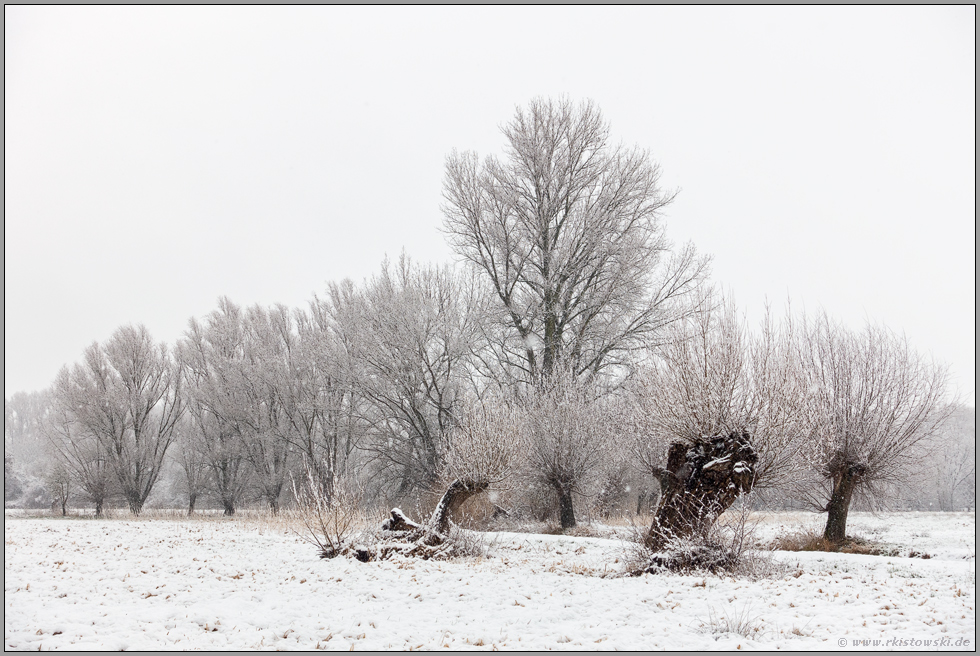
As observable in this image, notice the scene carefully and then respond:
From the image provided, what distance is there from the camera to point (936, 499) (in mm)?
36781

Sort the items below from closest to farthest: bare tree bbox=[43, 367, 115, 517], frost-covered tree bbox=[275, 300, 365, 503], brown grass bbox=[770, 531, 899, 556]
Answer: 1. brown grass bbox=[770, 531, 899, 556]
2. frost-covered tree bbox=[275, 300, 365, 503]
3. bare tree bbox=[43, 367, 115, 517]

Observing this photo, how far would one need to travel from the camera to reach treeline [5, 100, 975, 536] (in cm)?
1052

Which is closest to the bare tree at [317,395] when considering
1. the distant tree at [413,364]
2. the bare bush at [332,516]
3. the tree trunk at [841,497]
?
the distant tree at [413,364]

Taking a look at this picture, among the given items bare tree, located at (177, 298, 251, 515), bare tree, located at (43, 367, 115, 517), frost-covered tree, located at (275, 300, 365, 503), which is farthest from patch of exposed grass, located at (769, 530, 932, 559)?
bare tree, located at (43, 367, 115, 517)

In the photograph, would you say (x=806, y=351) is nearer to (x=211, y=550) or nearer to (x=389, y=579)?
(x=389, y=579)

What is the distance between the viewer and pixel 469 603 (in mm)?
7203

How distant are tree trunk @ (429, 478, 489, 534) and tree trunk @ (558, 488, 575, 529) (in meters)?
4.83

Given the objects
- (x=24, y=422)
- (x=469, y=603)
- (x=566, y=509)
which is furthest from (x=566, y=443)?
(x=24, y=422)

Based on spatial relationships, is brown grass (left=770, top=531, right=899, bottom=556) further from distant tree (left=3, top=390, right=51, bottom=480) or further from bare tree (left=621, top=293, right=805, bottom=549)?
distant tree (left=3, top=390, right=51, bottom=480)

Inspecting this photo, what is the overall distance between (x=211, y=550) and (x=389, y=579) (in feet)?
17.8

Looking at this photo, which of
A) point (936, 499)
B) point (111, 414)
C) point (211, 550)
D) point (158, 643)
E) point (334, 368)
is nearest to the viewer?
point (158, 643)

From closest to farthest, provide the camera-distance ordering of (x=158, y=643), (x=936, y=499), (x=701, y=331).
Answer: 1. (x=158, y=643)
2. (x=701, y=331)
3. (x=936, y=499)

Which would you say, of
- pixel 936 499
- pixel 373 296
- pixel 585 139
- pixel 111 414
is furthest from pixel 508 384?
pixel 936 499

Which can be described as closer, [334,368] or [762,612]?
[762,612]
